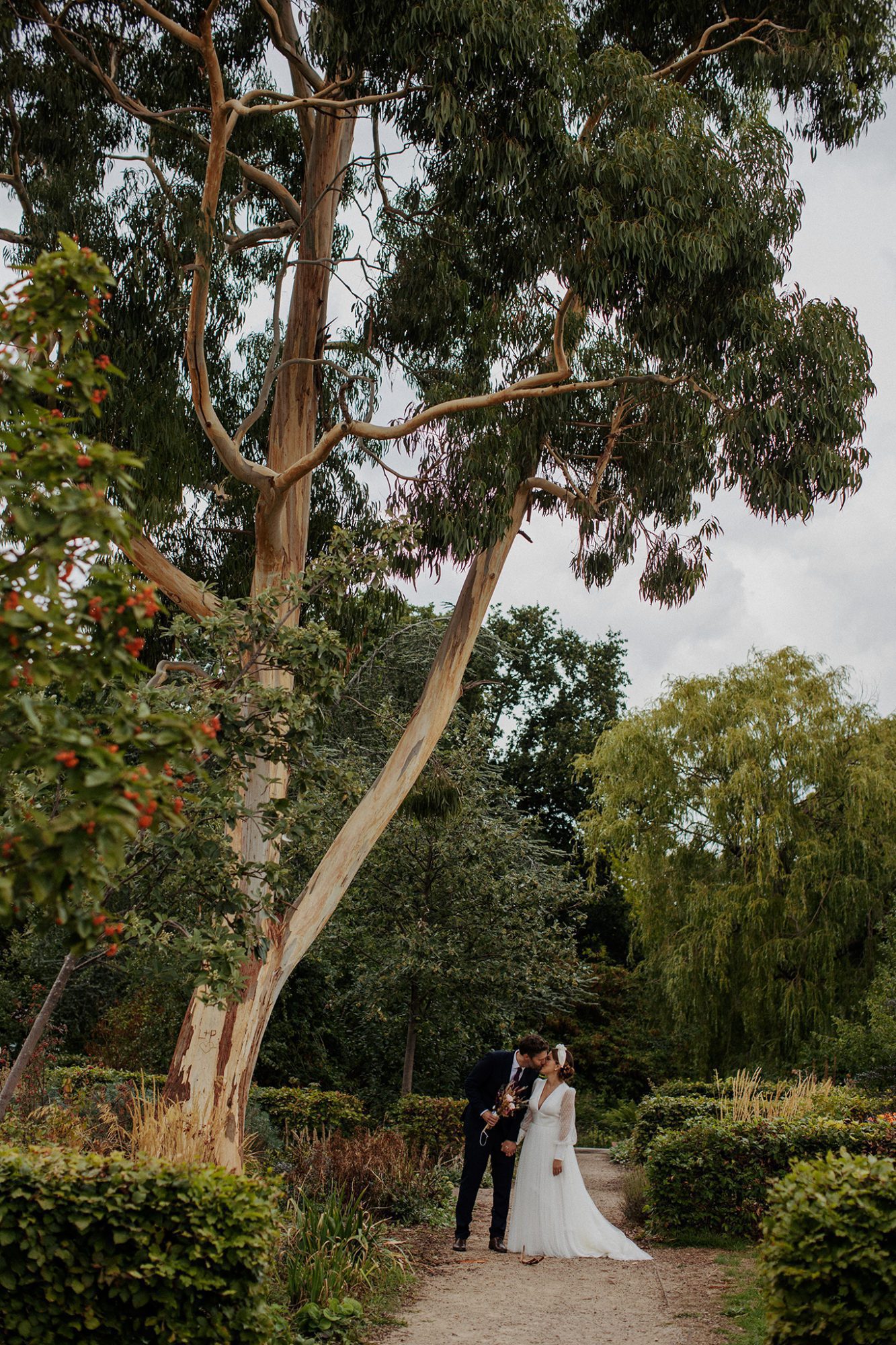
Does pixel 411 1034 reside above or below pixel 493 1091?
above

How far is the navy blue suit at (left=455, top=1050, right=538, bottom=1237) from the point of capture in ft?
26.0

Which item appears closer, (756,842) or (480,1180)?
(480,1180)

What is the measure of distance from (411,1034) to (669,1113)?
14.1ft

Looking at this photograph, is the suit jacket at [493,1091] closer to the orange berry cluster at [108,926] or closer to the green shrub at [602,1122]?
the orange berry cluster at [108,926]

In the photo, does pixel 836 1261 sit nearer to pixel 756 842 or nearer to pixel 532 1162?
pixel 532 1162

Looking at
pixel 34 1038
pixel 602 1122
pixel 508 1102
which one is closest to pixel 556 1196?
pixel 508 1102

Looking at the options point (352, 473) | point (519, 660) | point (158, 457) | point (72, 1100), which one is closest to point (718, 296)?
point (352, 473)

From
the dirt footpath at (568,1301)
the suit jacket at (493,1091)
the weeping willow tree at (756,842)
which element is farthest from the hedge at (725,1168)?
the weeping willow tree at (756,842)

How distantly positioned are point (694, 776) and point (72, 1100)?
432 inches

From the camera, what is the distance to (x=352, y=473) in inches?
491

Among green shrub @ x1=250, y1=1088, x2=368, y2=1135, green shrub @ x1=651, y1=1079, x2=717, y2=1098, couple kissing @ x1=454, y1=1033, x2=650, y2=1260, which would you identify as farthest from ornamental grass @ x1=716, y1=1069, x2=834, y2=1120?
green shrub @ x1=250, y1=1088, x2=368, y2=1135

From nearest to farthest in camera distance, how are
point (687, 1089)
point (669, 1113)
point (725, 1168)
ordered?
point (725, 1168) < point (669, 1113) < point (687, 1089)

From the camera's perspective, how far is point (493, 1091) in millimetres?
8281

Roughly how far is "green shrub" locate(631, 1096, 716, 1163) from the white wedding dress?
234 cm
